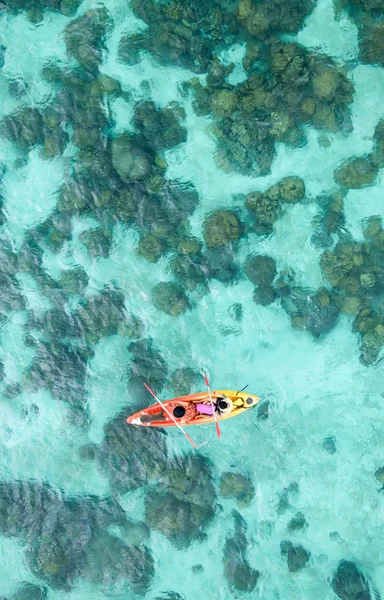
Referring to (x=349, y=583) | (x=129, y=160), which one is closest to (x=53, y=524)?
(x=349, y=583)

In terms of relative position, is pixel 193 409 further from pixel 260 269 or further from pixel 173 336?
pixel 260 269

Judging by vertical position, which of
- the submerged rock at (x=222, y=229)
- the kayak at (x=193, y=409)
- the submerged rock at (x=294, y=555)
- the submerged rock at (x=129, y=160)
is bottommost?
the submerged rock at (x=294, y=555)

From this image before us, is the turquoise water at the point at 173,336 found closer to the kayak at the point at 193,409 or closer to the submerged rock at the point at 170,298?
the submerged rock at the point at 170,298

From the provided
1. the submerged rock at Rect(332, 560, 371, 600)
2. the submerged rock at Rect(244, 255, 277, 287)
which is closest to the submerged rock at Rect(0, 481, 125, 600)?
the submerged rock at Rect(332, 560, 371, 600)

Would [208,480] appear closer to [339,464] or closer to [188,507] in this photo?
[188,507]

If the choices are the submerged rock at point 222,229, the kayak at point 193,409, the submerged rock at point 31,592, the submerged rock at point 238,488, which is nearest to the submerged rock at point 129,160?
the submerged rock at point 222,229

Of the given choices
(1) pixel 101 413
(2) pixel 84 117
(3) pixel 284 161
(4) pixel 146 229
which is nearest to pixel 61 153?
(2) pixel 84 117

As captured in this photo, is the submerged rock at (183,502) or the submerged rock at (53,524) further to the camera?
the submerged rock at (53,524)
